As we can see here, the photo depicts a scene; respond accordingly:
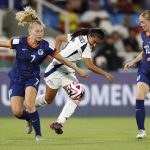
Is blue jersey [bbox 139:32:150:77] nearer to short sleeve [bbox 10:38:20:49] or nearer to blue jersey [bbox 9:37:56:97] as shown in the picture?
blue jersey [bbox 9:37:56:97]

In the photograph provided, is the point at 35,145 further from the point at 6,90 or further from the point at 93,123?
the point at 6,90

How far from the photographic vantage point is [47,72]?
13.9m

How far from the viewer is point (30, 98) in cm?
1209

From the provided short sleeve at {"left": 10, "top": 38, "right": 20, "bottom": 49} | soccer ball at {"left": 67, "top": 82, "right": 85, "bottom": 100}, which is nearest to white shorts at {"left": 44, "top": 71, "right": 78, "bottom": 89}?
soccer ball at {"left": 67, "top": 82, "right": 85, "bottom": 100}

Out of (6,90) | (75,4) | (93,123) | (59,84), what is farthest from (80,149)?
(75,4)

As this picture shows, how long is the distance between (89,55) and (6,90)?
6.23 metres

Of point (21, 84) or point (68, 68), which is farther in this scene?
point (68, 68)

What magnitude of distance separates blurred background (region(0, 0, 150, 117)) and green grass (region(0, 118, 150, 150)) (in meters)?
1.11

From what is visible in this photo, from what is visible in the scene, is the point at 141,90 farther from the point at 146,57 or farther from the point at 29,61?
the point at 29,61

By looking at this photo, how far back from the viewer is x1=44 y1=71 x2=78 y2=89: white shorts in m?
13.7

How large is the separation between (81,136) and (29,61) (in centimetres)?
186

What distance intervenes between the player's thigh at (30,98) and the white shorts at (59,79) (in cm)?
146

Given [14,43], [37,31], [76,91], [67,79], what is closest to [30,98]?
[14,43]

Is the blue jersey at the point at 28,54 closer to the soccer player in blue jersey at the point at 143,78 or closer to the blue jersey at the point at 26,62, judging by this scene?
the blue jersey at the point at 26,62
